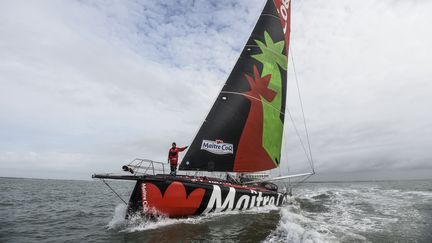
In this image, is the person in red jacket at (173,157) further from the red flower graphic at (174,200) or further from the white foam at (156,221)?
the white foam at (156,221)

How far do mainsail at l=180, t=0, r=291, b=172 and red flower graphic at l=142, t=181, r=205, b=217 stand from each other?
6.90ft

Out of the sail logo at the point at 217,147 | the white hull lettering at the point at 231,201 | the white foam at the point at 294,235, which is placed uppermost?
the sail logo at the point at 217,147

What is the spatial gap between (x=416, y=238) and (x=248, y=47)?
10.5m

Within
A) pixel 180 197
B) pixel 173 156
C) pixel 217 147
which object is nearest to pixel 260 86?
pixel 217 147

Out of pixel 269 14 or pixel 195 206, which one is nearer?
pixel 195 206

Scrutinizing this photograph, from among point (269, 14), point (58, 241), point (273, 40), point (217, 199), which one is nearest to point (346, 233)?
point (217, 199)

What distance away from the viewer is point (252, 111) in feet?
48.6

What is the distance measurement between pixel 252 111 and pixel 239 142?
173 cm

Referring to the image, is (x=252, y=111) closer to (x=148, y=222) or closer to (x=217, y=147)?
(x=217, y=147)

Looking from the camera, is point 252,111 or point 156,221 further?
point 252,111

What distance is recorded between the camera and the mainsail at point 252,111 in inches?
528

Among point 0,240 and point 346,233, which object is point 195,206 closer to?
point 346,233

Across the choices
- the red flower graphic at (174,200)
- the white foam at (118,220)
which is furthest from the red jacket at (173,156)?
the white foam at (118,220)

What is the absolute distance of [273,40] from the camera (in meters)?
16.7
